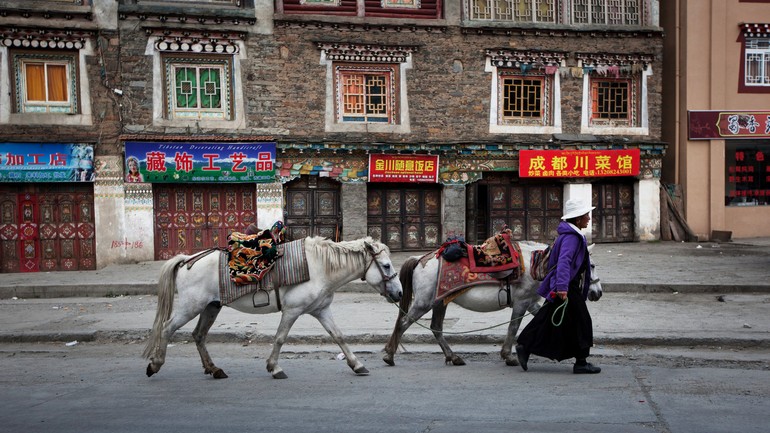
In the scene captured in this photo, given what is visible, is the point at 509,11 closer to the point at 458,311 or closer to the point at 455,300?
the point at 458,311

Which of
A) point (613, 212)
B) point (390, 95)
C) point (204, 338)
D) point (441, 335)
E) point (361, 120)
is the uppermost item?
point (390, 95)

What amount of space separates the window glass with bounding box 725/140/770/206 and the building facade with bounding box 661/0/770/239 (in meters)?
0.03

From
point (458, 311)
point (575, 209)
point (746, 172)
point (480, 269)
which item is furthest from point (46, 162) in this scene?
point (746, 172)

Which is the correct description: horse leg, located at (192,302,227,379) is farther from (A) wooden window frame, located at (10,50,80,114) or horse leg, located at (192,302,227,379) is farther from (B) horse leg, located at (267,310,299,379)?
(A) wooden window frame, located at (10,50,80,114)

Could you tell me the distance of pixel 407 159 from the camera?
1953cm

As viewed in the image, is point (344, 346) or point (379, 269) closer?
point (344, 346)

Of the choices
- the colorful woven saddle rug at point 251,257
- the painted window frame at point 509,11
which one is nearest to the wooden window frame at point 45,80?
the painted window frame at point 509,11

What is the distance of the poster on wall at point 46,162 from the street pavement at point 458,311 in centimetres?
227

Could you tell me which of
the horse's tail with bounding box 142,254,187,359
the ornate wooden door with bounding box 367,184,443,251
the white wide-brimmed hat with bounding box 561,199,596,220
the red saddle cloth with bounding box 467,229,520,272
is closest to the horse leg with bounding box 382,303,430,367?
the red saddle cloth with bounding box 467,229,520,272

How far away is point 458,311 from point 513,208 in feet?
31.1

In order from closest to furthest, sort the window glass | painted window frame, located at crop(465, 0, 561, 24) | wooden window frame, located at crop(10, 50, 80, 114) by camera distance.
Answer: wooden window frame, located at crop(10, 50, 80, 114)
painted window frame, located at crop(465, 0, 561, 24)
the window glass

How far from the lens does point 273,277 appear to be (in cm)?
760

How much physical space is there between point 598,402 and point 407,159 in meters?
13.6

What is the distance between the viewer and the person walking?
7387mm
